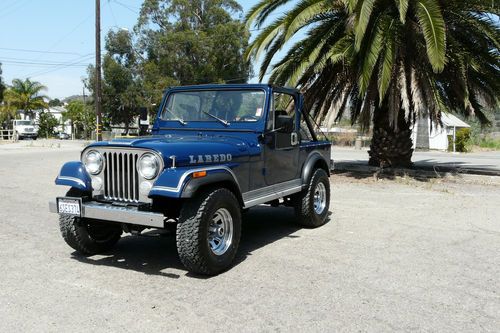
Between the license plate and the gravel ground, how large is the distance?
0.62m

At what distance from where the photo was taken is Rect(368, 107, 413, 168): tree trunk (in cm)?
1384

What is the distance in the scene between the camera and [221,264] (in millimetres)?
4910

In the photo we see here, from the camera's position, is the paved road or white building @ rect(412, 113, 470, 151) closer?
the paved road

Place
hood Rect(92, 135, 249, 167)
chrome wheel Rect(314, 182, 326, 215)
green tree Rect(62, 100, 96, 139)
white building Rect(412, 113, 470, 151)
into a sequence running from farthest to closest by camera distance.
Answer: green tree Rect(62, 100, 96, 139) → white building Rect(412, 113, 470, 151) → chrome wheel Rect(314, 182, 326, 215) → hood Rect(92, 135, 249, 167)

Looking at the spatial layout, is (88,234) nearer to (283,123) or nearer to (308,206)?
(283,123)

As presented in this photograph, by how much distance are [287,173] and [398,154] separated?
8.43 metres

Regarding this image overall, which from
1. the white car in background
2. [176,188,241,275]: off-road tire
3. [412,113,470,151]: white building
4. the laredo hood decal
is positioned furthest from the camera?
the white car in background

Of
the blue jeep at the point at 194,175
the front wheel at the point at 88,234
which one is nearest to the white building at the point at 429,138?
the blue jeep at the point at 194,175

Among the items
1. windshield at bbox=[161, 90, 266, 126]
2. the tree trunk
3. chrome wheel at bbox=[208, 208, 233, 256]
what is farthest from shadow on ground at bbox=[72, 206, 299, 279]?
the tree trunk

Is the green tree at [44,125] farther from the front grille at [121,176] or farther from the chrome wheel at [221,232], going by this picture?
the chrome wheel at [221,232]

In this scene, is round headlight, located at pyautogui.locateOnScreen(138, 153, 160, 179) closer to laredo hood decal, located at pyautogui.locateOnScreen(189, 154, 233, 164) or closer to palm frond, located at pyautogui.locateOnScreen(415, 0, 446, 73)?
laredo hood decal, located at pyautogui.locateOnScreen(189, 154, 233, 164)

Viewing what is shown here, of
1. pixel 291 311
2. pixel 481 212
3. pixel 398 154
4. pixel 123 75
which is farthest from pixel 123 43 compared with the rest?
pixel 291 311

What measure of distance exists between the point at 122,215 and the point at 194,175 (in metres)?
0.78

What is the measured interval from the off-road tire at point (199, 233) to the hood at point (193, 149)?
0.36m
